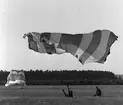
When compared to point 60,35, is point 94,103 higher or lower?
lower

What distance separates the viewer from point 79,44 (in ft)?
103

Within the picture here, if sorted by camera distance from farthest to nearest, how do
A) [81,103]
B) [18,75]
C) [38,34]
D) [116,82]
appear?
[116,82] → [18,75] → [81,103] → [38,34]

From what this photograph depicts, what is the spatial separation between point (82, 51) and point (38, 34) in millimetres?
3138

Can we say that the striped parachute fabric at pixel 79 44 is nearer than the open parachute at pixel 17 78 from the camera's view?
Yes

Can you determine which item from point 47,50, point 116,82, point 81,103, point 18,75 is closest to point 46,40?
point 47,50

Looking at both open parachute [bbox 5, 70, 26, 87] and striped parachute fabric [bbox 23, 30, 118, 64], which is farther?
open parachute [bbox 5, 70, 26, 87]

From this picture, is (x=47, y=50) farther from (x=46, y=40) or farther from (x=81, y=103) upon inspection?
(x=81, y=103)

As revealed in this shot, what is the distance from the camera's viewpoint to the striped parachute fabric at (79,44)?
3105 centimetres

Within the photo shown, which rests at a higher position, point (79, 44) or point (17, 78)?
point (17, 78)

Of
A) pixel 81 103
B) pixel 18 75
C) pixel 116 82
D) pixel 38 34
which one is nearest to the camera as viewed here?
pixel 38 34

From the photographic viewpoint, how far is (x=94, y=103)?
3838cm

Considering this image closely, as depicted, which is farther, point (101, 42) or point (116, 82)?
point (116, 82)

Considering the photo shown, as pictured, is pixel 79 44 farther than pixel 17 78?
No

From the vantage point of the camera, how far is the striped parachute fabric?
31.0 meters
